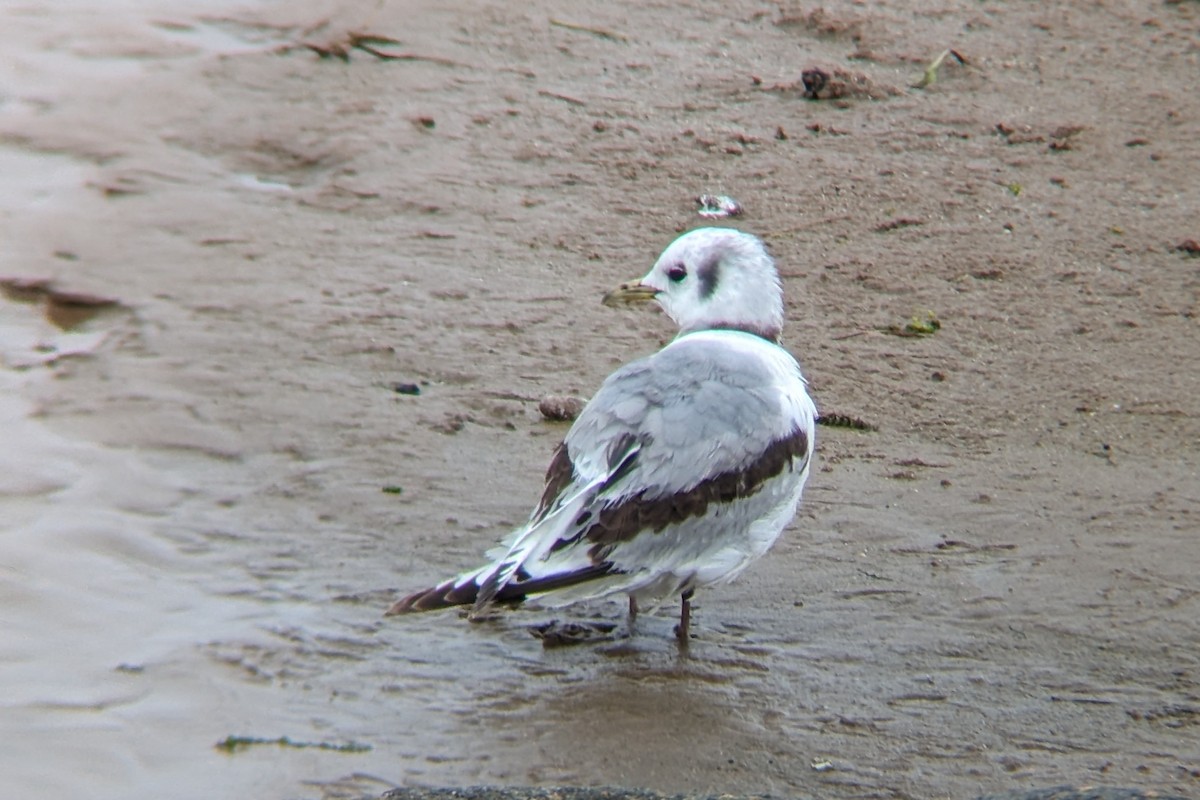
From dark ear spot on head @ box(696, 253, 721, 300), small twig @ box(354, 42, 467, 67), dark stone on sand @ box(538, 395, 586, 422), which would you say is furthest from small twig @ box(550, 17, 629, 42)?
dark ear spot on head @ box(696, 253, 721, 300)

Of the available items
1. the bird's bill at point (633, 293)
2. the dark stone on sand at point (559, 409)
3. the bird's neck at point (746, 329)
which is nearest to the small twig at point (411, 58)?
the dark stone on sand at point (559, 409)

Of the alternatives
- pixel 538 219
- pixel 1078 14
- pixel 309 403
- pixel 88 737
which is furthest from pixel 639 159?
pixel 88 737

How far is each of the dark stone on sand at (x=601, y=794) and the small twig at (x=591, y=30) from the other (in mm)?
6067

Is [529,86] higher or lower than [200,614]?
higher

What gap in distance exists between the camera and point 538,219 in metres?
7.30

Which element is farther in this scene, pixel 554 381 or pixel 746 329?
pixel 554 381

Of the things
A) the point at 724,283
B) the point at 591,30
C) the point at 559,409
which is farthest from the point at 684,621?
the point at 591,30

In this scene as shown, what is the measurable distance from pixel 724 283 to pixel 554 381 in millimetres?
1068

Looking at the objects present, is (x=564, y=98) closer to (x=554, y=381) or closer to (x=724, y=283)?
(x=554, y=381)

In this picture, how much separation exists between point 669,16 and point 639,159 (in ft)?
6.46

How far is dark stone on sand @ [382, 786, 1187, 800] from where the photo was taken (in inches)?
142

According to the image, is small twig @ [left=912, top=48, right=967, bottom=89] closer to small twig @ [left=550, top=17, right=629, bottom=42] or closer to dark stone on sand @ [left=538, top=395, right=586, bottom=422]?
small twig @ [left=550, top=17, right=629, bottom=42]

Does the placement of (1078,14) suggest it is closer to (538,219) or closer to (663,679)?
(538,219)

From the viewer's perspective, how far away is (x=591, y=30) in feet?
30.6
